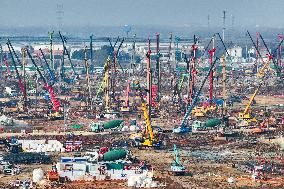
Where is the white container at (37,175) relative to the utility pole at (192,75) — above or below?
below

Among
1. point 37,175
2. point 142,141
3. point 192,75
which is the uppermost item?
point 192,75

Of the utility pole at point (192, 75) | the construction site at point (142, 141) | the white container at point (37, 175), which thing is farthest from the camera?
the utility pole at point (192, 75)

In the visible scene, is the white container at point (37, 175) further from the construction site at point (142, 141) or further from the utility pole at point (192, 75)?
the utility pole at point (192, 75)

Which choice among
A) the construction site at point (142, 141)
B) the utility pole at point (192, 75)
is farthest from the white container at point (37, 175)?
the utility pole at point (192, 75)

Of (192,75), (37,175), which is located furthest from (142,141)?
(192,75)


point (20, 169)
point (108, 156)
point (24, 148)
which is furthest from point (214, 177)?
point (24, 148)

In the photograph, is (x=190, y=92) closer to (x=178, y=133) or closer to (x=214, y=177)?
(x=178, y=133)

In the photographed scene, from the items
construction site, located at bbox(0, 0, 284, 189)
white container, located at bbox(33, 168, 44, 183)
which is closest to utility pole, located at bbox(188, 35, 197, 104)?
construction site, located at bbox(0, 0, 284, 189)

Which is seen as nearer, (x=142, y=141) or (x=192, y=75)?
(x=142, y=141)

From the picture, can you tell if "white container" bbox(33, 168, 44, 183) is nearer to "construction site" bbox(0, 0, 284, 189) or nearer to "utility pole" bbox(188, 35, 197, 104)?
"construction site" bbox(0, 0, 284, 189)

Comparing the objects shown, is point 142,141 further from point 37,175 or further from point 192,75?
point 192,75

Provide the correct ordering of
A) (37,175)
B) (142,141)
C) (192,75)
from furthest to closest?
(192,75), (142,141), (37,175)

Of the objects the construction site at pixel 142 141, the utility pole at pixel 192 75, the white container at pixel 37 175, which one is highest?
the utility pole at pixel 192 75
